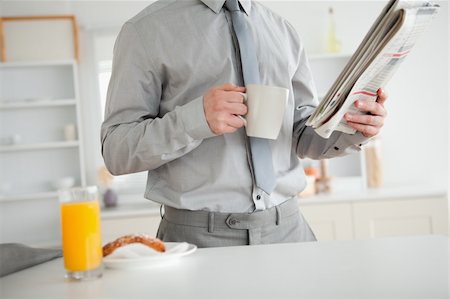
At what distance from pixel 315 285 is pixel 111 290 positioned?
0.33 metres

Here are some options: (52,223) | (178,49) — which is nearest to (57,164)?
(52,223)

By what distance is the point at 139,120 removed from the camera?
5.00 ft

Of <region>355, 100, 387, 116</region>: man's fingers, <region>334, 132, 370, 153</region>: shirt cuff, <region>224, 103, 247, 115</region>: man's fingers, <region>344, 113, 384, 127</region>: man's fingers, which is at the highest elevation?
<region>224, 103, 247, 115</region>: man's fingers

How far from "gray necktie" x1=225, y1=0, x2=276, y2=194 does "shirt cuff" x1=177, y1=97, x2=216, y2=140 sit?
0.20 m

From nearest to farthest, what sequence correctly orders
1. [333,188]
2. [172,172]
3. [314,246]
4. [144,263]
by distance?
[144,263], [314,246], [172,172], [333,188]

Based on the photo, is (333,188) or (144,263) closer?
(144,263)

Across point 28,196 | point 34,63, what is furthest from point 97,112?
point 28,196

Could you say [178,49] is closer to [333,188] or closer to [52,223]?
[333,188]

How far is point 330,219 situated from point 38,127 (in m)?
2.04

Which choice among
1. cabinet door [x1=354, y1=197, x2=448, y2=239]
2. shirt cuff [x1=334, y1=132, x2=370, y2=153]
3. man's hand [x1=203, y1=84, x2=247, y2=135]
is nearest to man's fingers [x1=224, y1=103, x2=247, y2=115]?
man's hand [x1=203, y1=84, x2=247, y2=135]

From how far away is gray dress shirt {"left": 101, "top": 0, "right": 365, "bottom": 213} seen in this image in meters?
1.48

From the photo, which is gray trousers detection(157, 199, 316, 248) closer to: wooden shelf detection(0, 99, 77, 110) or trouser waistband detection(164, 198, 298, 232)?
trouser waistband detection(164, 198, 298, 232)

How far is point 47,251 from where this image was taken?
4.26ft

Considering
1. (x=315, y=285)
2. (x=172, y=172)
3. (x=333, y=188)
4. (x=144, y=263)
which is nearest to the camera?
(x=315, y=285)
